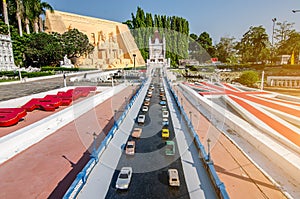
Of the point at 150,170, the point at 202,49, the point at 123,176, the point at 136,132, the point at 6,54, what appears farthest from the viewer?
the point at 202,49

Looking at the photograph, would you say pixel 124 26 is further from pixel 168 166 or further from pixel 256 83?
pixel 168 166

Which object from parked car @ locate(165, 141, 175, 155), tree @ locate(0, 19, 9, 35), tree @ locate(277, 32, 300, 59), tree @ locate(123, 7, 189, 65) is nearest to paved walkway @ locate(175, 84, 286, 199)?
parked car @ locate(165, 141, 175, 155)

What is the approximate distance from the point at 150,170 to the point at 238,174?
259 cm

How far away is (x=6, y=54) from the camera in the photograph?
87.5 feet

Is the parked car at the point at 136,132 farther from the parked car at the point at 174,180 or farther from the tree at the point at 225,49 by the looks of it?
the tree at the point at 225,49

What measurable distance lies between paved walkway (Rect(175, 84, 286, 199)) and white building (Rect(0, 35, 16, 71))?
95.4 feet

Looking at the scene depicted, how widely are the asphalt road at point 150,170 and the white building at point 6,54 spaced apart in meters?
27.1

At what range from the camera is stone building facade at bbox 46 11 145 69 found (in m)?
43.6

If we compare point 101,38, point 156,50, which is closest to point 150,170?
point 156,50

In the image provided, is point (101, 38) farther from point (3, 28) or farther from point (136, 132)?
point (136, 132)

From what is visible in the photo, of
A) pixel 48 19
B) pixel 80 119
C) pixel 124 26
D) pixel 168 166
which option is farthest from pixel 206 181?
pixel 124 26

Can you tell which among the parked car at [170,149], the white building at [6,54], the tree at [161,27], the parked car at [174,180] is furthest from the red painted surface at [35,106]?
the tree at [161,27]

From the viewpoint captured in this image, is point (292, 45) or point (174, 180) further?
point (292, 45)

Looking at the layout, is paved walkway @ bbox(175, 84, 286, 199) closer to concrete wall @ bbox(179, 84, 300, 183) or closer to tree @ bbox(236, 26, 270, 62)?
concrete wall @ bbox(179, 84, 300, 183)
